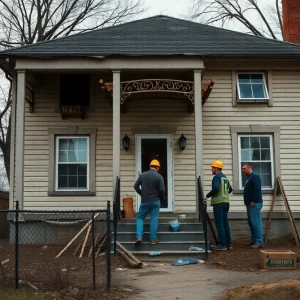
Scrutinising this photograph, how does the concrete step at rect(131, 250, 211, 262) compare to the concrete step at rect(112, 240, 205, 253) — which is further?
the concrete step at rect(112, 240, 205, 253)

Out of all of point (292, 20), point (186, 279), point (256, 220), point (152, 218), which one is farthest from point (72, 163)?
point (292, 20)

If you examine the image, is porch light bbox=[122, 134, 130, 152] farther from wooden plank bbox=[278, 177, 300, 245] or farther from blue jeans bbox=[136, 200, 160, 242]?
wooden plank bbox=[278, 177, 300, 245]

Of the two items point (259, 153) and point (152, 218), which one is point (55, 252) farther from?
point (259, 153)

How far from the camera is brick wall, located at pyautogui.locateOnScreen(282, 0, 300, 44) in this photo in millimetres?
15195

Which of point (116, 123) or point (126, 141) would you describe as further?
point (126, 141)

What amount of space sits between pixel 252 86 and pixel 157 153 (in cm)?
308

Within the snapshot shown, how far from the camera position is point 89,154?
12242 mm

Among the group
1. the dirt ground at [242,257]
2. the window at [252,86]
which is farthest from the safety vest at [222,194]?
the window at [252,86]

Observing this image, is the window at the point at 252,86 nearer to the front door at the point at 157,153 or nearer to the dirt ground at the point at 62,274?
the front door at the point at 157,153

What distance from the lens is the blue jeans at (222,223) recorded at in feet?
31.8

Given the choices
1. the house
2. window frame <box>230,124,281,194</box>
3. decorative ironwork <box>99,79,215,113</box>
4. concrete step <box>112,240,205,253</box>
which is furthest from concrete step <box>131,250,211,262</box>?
decorative ironwork <box>99,79,215,113</box>

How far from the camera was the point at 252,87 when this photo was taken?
40.8ft

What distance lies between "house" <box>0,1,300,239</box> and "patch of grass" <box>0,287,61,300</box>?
229 inches

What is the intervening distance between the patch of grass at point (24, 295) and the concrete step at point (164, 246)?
11.4 feet
